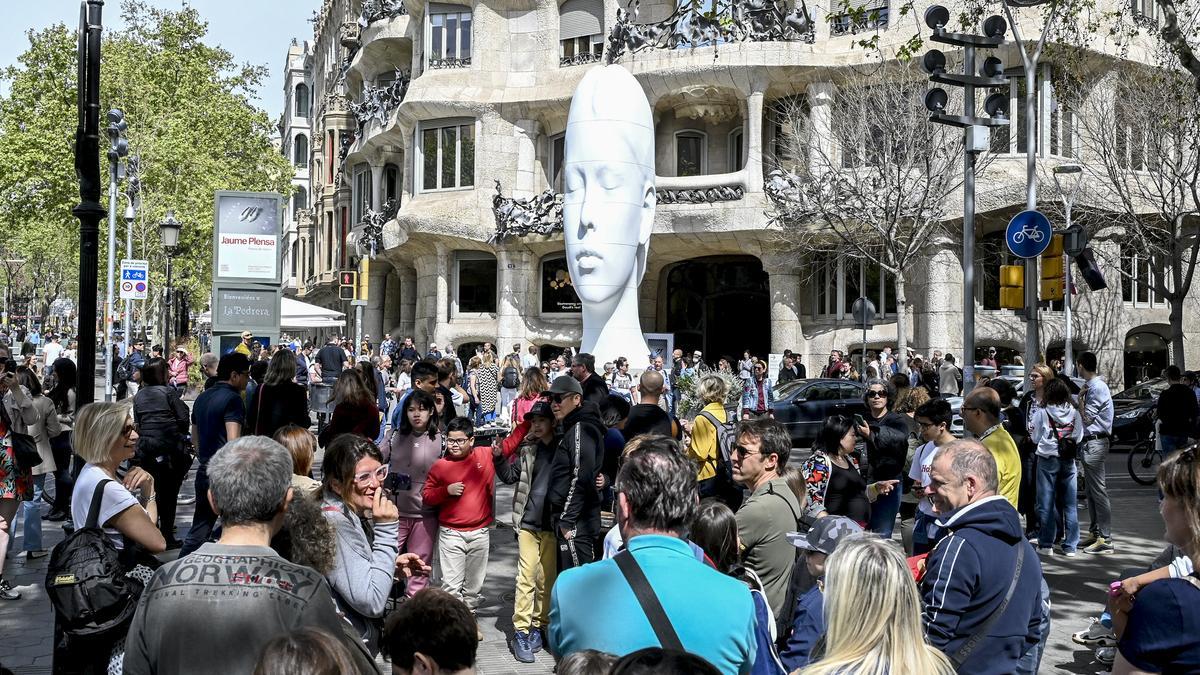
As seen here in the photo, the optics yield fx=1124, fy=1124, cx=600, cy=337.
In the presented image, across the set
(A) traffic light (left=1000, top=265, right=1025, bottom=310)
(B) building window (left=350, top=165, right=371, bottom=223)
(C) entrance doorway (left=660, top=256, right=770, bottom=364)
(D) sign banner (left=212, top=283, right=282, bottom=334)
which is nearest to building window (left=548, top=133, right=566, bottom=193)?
(C) entrance doorway (left=660, top=256, right=770, bottom=364)

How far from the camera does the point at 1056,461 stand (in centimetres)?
1007

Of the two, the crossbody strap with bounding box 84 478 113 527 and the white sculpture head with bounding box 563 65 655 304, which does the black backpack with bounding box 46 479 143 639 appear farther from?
the white sculpture head with bounding box 563 65 655 304

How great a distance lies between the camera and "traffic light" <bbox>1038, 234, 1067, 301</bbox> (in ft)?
43.7

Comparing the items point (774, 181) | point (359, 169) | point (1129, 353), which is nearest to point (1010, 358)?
point (1129, 353)

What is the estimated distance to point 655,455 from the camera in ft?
11.3

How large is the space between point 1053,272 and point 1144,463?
4.31 metres

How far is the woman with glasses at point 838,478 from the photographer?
6.47m

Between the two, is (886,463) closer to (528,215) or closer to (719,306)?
(528,215)

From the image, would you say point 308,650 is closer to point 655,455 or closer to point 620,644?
point 620,644

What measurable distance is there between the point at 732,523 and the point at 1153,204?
2611 cm

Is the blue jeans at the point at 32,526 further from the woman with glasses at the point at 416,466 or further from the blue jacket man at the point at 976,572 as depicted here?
the blue jacket man at the point at 976,572

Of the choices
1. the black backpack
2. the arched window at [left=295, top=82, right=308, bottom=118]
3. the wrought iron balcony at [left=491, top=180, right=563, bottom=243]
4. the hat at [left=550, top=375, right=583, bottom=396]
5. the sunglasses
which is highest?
the arched window at [left=295, top=82, right=308, bottom=118]

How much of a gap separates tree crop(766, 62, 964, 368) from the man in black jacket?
65.2 ft

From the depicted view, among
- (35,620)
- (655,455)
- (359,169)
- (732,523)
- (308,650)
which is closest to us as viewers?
(308,650)
